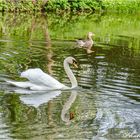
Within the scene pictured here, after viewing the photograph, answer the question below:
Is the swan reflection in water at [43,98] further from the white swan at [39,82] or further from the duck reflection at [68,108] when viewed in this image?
the white swan at [39,82]

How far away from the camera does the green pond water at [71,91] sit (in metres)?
9.62

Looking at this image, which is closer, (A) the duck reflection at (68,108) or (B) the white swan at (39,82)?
(A) the duck reflection at (68,108)

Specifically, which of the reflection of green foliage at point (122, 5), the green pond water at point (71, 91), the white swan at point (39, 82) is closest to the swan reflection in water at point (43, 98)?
the green pond water at point (71, 91)

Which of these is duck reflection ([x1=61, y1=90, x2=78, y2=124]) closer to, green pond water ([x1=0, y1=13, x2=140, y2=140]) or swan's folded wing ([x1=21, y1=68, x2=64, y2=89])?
green pond water ([x1=0, y1=13, x2=140, y2=140])

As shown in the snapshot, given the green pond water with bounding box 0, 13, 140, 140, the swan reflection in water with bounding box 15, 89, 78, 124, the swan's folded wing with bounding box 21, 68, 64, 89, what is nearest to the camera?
the green pond water with bounding box 0, 13, 140, 140

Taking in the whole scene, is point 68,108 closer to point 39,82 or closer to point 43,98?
point 43,98

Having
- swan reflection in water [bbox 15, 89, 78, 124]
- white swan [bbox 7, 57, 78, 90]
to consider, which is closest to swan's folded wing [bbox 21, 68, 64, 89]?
white swan [bbox 7, 57, 78, 90]

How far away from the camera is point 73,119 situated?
1041cm

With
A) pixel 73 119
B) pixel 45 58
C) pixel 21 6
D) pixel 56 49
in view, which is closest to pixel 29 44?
pixel 56 49

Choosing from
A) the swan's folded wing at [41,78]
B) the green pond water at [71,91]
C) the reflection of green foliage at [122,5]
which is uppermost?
the swan's folded wing at [41,78]

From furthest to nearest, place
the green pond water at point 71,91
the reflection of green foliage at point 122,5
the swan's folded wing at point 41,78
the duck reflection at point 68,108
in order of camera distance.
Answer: the reflection of green foliage at point 122,5
the swan's folded wing at point 41,78
the duck reflection at point 68,108
the green pond water at point 71,91

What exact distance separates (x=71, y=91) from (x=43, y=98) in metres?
1.07

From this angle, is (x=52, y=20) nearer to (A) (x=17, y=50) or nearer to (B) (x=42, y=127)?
(A) (x=17, y=50)

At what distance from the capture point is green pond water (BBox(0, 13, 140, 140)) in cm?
962
